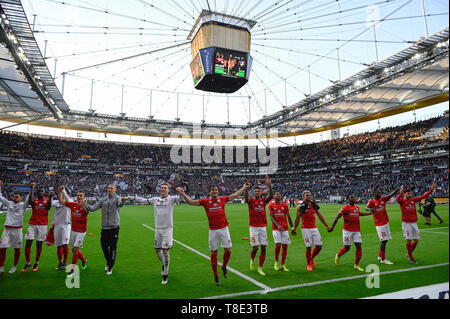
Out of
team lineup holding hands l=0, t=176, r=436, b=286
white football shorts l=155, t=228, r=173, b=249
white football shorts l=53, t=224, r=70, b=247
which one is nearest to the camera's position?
→ white football shorts l=155, t=228, r=173, b=249

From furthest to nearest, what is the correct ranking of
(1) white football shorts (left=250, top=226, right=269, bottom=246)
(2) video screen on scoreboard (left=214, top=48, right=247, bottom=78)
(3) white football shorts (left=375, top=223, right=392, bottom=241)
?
(2) video screen on scoreboard (left=214, top=48, right=247, bottom=78)
(3) white football shorts (left=375, top=223, right=392, bottom=241)
(1) white football shorts (left=250, top=226, right=269, bottom=246)

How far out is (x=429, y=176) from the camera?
34.0m

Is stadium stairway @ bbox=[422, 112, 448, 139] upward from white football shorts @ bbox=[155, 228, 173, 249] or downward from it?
upward

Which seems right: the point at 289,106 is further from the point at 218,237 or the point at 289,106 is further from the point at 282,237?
the point at 218,237

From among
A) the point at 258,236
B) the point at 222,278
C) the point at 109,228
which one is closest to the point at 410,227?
the point at 258,236

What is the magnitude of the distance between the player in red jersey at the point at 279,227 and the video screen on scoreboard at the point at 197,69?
17.5 m

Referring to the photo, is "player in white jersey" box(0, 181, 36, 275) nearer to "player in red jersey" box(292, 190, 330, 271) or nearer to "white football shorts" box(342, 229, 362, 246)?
"player in red jersey" box(292, 190, 330, 271)

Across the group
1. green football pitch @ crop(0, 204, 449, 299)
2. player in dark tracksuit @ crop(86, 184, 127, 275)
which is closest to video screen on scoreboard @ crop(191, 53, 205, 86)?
green football pitch @ crop(0, 204, 449, 299)

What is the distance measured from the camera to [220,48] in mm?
22781

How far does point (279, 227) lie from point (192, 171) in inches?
2410

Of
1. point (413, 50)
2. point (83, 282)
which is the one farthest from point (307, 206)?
point (413, 50)

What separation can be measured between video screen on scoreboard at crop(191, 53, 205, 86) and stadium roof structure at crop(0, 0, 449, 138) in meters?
12.2

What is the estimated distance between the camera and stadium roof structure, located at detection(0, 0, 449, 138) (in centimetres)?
2019

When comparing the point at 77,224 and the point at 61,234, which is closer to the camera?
the point at 77,224
